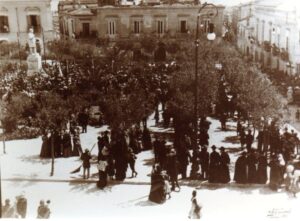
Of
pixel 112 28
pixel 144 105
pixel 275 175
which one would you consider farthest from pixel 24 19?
pixel 275 175

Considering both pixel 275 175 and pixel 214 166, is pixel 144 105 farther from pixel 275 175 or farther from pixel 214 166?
pixel 275 175

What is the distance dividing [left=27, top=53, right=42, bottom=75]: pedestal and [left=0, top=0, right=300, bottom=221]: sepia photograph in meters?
0.01

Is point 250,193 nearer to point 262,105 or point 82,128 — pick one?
point 262,105

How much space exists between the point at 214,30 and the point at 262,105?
3.59 ft

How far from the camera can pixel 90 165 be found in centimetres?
684

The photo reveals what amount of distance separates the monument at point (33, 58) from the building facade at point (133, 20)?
0.41 metres

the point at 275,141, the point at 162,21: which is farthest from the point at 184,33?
the point at 275,141

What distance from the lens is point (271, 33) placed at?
6.58 m

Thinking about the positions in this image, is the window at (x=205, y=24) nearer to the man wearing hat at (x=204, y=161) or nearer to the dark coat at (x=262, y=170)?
the man wearing hat at (x=204, y=161)

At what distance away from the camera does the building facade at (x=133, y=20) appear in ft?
21.6

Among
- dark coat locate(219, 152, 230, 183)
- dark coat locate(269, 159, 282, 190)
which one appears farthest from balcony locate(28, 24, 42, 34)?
dark coat locate(269, 159, 282, 190)

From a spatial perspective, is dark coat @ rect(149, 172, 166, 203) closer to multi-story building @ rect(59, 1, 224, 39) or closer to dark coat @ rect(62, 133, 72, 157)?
dark coat @ rect(62, 133, 72, 157)

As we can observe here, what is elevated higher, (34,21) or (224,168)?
(34,21)

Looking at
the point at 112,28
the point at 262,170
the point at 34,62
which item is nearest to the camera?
the point at 262,170
